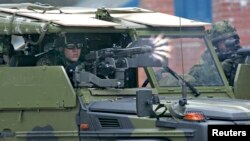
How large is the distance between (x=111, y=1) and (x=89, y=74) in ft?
11.4

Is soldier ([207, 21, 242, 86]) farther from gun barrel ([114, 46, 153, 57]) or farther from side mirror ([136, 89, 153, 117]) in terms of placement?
side mirror ([136, 89, 153, 117])

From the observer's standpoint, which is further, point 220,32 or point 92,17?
point 220,32

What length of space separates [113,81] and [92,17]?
937 mm

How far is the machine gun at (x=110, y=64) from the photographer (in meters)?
7.77

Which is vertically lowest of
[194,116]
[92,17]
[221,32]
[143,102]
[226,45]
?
[194,116]

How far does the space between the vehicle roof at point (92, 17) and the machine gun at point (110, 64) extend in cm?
29

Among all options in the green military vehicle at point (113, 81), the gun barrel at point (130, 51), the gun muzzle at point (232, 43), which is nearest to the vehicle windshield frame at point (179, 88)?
the green military vehicle at point (113, 81)

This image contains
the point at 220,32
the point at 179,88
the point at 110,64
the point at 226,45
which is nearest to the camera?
the point at 110,64

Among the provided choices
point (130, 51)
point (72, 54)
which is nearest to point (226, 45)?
point (130, 51)

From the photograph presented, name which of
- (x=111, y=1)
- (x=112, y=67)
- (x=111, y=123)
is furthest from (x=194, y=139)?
(x=111, y=1)

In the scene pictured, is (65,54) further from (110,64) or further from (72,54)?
(110,64)

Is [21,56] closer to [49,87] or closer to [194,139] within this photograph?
[49,87]

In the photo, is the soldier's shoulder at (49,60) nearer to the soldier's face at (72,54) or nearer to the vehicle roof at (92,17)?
the soldier's face at (72,54)

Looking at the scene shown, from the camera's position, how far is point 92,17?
8.53 metres
